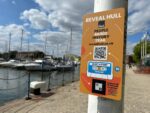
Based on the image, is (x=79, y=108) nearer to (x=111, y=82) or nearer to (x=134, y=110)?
(x=134, y=110)

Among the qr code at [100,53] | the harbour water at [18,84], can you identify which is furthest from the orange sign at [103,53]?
the harbour water at [18,84]

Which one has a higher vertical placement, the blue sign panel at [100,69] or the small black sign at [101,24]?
the small black sign at [101,24]

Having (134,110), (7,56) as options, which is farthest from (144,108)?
(7,56)

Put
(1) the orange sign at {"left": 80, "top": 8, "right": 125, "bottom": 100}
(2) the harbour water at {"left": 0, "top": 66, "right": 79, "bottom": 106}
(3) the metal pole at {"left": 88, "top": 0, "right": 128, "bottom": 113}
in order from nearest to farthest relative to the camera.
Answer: (1) the orange sign at {"left": 80, "top": 8, "right": 125, "bottom": 100}
(3) the metal pole at {"left": 88, "top": 0, "right": 128, "bottom": 113}
(2) the harbour water at {"left": 0, "top": 66, "right": 79, "bottom": 106}

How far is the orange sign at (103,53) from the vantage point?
9.34ft

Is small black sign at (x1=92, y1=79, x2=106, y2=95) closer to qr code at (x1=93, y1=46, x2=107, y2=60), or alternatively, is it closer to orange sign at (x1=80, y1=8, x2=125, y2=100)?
orange sign at (x1=80, y1=8, x2=125, y2=100)

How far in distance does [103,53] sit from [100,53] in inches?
2.0

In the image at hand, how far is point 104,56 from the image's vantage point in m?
2.99

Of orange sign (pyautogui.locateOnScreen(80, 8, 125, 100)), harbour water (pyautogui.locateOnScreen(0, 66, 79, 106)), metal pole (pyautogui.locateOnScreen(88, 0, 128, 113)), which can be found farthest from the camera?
harbour water (pyautogui.locateOnScreen(0, 66, 79, 106))

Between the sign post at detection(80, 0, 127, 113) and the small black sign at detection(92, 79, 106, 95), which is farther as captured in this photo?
the small black sign at detection(92, 79, 106, 95)

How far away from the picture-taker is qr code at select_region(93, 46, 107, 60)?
298cm

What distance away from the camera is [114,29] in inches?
113

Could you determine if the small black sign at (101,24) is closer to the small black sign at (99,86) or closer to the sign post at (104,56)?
the sign post at (104,56)

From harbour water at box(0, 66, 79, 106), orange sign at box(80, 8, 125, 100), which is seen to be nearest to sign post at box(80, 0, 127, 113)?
orange sign at box(80, 8, 125, 100)
